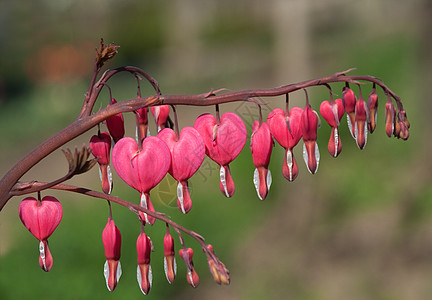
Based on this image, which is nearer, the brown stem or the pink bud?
the brown stem

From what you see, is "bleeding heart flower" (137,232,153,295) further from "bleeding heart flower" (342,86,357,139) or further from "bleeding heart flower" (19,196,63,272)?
"bleeding heart flower" (342,86,357,139)

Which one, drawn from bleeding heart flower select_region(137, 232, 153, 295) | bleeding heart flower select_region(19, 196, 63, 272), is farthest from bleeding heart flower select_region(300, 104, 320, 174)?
bleeding heart flower select_region(19, 196, 63, 272)

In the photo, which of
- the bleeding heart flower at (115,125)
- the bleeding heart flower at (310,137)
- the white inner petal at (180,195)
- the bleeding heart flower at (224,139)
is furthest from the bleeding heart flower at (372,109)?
the bleeding heart flower at (115,125)

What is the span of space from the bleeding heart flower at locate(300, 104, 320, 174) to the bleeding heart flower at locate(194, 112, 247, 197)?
120 mm

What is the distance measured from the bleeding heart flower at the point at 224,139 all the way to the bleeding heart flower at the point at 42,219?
32cm

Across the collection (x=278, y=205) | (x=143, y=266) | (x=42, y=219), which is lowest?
(x=278, y=205)

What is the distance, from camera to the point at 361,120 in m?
1.34

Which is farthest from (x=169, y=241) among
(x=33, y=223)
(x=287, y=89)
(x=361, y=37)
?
(x=361, y=37)

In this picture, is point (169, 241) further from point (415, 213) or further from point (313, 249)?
point (415, 213)

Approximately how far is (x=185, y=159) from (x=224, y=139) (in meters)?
0.08

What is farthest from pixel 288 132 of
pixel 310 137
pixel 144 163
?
pixel 144 163

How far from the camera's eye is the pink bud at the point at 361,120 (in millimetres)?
1336

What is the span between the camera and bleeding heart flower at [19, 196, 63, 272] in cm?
127

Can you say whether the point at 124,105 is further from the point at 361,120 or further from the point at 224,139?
the point at 361,120
